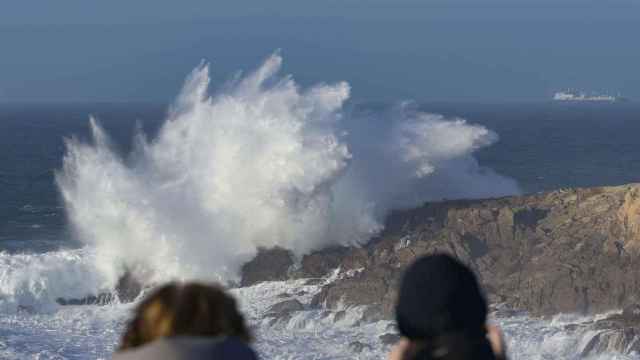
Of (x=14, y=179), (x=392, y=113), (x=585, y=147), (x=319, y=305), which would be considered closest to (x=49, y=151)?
(x=14, y=179)

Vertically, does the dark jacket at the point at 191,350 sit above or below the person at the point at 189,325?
below

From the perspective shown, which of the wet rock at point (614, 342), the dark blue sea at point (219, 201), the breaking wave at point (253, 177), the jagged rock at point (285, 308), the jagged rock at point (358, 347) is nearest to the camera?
the wet rock at point (614, 342)

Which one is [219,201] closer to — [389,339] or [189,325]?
[389,339]

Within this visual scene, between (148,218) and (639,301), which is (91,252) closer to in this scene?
(148,218)

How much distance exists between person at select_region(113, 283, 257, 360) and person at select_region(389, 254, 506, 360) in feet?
1.59

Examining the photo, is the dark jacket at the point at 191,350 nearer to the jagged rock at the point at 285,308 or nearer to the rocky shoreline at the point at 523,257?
the rocky shoreline at the point at 523,257

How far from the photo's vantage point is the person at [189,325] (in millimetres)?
3623

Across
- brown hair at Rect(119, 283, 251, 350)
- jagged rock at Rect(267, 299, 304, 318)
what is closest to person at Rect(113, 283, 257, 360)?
brown hair at Rect(119, 283, 251, 350)

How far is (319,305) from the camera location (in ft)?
73.2

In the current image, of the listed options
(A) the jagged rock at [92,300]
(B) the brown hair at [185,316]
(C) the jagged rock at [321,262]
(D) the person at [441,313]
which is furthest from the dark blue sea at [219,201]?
(B) the brown hair at [185,316]

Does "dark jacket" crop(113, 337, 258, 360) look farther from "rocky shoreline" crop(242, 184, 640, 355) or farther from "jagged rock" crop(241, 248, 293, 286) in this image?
"jagged rock" crop(241, 248, 293, 286)

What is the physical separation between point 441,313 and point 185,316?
70cm

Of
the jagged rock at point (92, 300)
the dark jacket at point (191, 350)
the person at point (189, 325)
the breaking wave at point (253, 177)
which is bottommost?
the dark jacket at point (191, 350)

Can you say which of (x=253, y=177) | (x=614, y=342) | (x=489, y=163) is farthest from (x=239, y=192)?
(x=489, y=163)
